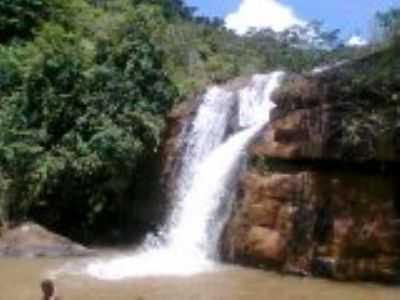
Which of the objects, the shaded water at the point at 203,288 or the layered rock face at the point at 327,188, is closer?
the shaded water at the point at 203,288

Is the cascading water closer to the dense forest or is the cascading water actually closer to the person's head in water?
the dense forest

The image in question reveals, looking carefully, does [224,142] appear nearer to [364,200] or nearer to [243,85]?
[243,85]

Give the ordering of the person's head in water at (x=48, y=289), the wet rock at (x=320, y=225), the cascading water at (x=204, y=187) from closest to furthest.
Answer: the person's head in water at (x=48, y=289)
the wet rock at (x=320, y=225)
the cascading water at (x=204, y=187)

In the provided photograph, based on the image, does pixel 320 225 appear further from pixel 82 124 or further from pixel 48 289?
pixel 48 289

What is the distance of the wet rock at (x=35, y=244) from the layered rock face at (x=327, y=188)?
12.1 feet

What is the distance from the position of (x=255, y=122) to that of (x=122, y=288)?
7.62 meters

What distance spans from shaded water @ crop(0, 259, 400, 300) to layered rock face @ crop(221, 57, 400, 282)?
0.64m

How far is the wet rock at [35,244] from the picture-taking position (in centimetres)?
1903

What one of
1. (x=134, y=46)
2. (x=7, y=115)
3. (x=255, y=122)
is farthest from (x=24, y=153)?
(x=255, y=122)

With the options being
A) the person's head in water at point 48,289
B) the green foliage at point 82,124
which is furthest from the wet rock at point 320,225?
the person's head in water at point 48,289

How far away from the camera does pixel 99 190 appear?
2142 centimetres

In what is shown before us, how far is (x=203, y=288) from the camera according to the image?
49.5 feet

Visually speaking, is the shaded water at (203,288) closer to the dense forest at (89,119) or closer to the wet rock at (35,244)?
the wet rock at (35,244)

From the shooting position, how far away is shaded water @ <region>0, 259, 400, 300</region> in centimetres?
1449
